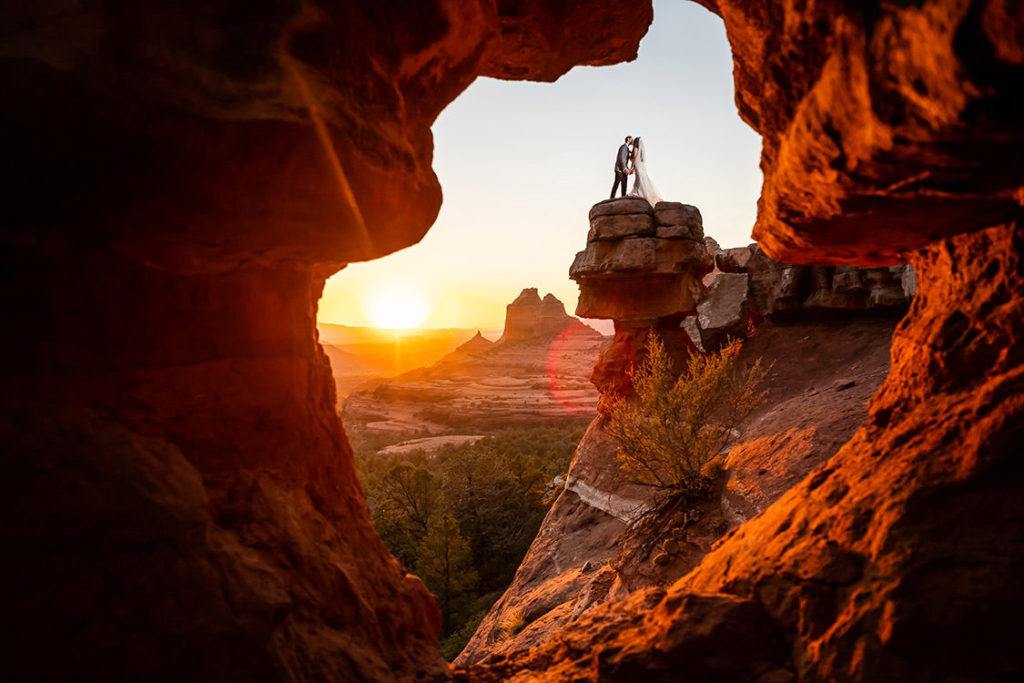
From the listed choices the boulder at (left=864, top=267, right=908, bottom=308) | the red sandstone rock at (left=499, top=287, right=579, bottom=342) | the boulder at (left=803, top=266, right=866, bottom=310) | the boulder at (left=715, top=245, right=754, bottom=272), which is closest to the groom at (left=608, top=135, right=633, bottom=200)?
the boulder at (left=715, top=245, right=754, bottom=272)

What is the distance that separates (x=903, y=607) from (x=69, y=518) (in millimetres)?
4771

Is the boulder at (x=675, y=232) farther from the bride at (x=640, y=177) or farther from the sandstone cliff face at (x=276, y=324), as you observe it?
the sandstone cliff face at (x=276, y=324)

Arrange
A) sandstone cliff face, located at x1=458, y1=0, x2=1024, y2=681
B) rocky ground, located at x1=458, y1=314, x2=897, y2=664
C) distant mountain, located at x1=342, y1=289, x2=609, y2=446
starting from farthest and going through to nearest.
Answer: distant mountain, located at x1=342, y1=289, x2=609, y2=446 → rocky ground, located at x1=458, y1=314, x2=897, y2=664 → sandstone cliff face, located at x1=458, y1=0, x2=1024, y2=681

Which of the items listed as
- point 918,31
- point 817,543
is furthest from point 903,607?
point 918,31

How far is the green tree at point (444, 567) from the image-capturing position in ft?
51.1

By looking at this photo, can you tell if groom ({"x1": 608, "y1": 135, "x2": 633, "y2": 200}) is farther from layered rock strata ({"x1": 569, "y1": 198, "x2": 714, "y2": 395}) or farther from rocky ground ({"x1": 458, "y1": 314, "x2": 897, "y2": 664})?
rocky ground ({"x1": 458, "y1": 314, "x2": 897, "y2": 664})

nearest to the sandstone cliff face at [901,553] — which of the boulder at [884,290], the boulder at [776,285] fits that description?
Answer: the boulder at [884,290]

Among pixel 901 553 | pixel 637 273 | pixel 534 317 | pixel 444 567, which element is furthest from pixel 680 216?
pixel 534 317

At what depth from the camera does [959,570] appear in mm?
2578

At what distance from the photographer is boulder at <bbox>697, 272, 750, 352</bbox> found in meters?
15.0

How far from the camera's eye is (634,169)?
16.3 metres

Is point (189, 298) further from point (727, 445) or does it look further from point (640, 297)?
point (640, 297)

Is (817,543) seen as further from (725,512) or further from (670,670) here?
(725,512)

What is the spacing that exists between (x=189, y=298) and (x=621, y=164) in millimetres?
14591
